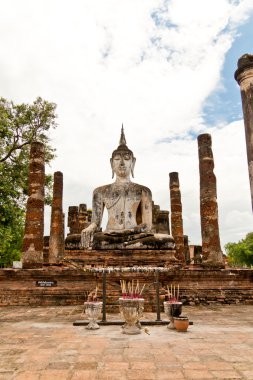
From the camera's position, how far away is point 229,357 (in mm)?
3758

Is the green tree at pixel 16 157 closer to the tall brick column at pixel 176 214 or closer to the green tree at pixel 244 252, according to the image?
the tall brick column at pixel 176 214

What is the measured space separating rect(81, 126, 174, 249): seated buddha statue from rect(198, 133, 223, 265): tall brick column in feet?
7.02

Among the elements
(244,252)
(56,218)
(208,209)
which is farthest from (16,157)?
(244,252)

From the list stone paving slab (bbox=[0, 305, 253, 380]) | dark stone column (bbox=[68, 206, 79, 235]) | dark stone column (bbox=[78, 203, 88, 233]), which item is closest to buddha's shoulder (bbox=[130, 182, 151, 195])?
stone paving slab (bbox=[0, 305, 253, 380])

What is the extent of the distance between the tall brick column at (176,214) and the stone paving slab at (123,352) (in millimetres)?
13158

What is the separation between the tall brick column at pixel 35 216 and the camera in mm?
12375

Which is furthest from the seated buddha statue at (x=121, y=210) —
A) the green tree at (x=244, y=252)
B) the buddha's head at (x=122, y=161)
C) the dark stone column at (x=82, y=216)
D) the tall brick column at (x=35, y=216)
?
the green tree at (x=244, y=252)

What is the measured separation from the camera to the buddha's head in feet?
44.8

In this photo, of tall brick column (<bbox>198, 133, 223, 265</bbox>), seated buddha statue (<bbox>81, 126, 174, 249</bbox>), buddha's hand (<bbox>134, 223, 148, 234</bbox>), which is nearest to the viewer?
seated buddha statue (<bbox>81, 126, 174, 249</bbox>)

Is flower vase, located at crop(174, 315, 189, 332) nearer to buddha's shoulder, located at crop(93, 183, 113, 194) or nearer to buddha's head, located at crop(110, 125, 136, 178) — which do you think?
buddha's shoulder, located at crop(93, 183, 113, 194)

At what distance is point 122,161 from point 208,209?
3776mm

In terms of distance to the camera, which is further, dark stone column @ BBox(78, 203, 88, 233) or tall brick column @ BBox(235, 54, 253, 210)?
dark stone column @ BBox(78, 203, 88, 233)

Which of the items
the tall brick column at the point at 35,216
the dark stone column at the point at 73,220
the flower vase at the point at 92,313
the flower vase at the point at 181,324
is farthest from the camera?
the dark stone column at the point at 73,220

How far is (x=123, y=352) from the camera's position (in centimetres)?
400
